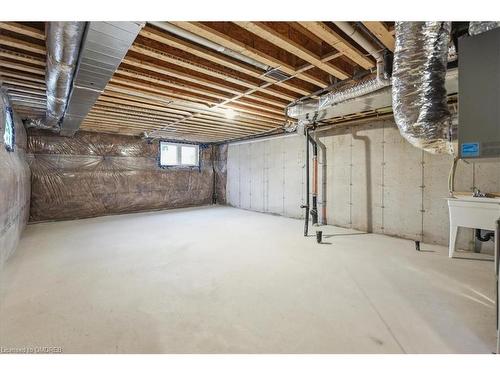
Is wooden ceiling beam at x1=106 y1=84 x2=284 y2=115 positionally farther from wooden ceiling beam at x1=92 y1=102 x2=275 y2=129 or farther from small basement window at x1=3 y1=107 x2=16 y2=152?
small basement window at x1=3 y1=107 x2=16 y2=152

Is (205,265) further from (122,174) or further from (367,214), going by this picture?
(122,174)

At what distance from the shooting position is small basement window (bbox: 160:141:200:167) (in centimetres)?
685

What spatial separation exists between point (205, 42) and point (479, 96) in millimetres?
1902

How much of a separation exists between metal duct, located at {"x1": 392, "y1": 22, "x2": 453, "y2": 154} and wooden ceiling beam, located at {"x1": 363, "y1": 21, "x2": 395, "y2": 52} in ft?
0.51

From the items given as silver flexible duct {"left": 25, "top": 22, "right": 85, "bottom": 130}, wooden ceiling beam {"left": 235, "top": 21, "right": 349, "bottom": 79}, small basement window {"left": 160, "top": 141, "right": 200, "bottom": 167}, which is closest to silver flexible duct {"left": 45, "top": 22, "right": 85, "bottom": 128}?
silver flexible duct {"left": 25, "top": 22, "right": 85, "bottom": 130}

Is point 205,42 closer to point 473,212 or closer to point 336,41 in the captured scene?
point 336,41

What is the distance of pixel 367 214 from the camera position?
4168 millimetres

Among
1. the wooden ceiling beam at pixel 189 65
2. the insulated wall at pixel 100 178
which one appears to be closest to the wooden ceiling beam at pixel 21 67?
the wooden ceiling beam at pixel 189 65

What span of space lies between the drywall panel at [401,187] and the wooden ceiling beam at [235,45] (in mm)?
2243

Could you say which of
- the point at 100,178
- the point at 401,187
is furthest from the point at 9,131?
the point at 401,187

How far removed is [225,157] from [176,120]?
3.12 meters

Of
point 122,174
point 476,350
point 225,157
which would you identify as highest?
point 225,157

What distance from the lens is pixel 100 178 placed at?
5617mm
